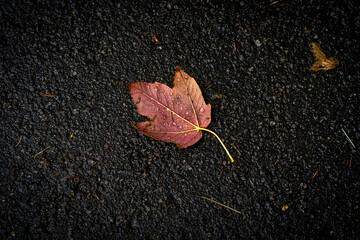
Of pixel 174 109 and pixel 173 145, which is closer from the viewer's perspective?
pixel 174 109

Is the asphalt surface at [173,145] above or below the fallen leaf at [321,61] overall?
below

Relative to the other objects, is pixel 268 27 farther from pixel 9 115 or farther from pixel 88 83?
pixel 9 115

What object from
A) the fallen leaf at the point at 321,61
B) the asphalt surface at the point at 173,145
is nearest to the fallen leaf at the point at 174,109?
the asphalt surface at the point at 173,145

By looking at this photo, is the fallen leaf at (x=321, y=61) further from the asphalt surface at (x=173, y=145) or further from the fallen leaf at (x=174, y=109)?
the fallen leaf at (x=174, y=109)

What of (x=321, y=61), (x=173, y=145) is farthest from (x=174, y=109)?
(x=321, y=61)

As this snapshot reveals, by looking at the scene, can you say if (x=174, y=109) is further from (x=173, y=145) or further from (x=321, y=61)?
(x=321, y=61)

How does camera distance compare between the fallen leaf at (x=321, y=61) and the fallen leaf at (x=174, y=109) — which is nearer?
the fallen leaf at (x=174, y=109)
